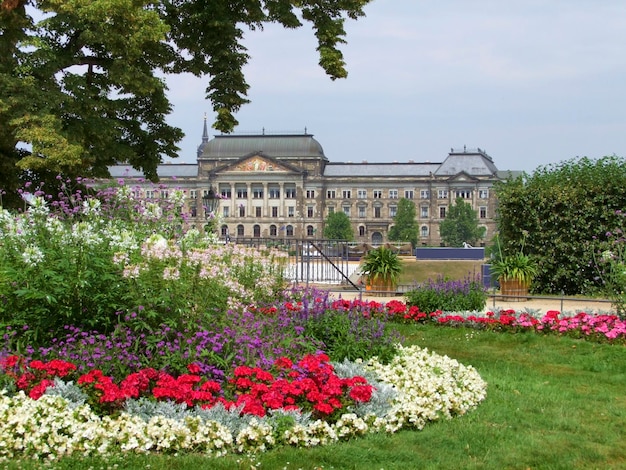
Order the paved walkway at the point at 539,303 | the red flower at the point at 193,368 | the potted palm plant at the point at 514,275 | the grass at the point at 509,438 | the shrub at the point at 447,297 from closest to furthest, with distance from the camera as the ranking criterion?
the grass at the point at 509,438, the red flower at the point at 193,368, the shrub at the point at 447,297, the paved walkway at the point at 539,303, the potted palm plant at the point at 514,275

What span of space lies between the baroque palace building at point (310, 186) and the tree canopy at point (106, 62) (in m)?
86.2

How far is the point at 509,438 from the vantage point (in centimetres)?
498

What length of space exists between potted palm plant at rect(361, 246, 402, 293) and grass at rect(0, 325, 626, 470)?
7.22 meters

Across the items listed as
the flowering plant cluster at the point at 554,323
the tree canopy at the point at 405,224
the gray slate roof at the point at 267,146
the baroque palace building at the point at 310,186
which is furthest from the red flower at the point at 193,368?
the gray slate roof at the point at 267,146

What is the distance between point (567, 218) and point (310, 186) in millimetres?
85755

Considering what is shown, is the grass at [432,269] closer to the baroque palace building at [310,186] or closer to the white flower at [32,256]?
the white flower at [32,256]

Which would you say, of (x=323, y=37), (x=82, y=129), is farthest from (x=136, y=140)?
(x=323, y=37)

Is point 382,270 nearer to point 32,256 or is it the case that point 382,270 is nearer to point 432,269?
point 432,269

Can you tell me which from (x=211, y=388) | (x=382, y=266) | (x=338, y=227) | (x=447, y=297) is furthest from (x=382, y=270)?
(x=338, y=227)

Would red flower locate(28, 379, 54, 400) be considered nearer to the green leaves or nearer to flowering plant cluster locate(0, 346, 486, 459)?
flowering plant cluster locate(0, 346, 486, 459)

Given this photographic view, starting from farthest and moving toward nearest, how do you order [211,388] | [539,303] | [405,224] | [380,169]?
[380,169], [405,224], [539,303], [211,388]

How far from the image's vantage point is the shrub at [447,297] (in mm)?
10969

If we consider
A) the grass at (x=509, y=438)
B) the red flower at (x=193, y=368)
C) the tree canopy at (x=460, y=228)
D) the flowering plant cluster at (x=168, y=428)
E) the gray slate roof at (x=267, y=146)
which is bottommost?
the grass at (x=509, y=438)

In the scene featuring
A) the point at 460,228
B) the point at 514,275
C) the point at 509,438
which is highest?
Answer: the point at 460,228
